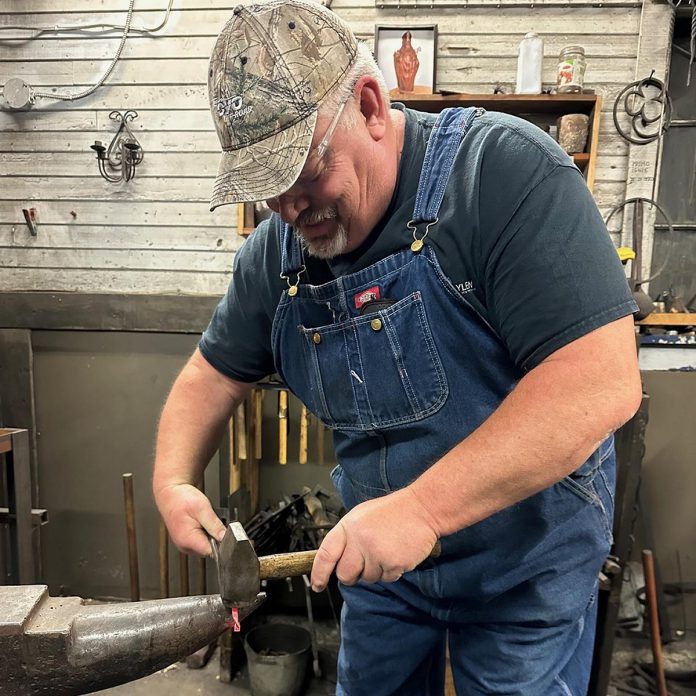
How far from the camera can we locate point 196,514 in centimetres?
123

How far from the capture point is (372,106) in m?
1.02

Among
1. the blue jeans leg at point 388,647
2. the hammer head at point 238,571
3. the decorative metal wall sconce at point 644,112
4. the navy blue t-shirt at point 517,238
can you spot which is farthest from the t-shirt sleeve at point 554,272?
the decorative metal wall sconce at point 644,112

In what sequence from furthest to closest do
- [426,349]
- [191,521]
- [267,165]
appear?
[191,521] → [426,349] → [267,165]

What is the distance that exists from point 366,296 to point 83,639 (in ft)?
2.55

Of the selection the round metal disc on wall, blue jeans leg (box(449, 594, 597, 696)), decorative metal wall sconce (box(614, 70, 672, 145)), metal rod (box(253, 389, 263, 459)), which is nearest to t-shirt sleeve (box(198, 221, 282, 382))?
blue jeans leg (box(449, 594, 597, 696))

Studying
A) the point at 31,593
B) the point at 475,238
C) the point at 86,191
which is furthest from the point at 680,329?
→ the point at 86,191

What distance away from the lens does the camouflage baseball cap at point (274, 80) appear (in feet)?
3.04

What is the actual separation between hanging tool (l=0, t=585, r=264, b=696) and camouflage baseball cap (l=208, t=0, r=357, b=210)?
0.75 m

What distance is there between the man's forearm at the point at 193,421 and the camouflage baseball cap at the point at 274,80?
0.60m

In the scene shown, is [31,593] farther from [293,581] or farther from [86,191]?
[86,191]

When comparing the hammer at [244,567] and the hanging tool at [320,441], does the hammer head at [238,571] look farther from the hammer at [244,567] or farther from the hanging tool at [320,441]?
the hanging tool at [320,441]

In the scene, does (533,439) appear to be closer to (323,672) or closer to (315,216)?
(315,216)

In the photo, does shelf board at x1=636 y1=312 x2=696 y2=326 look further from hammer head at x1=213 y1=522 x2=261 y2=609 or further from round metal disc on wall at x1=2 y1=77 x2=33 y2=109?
round metal disc on wall at x1=2 y1=77 x2=33 y2=109

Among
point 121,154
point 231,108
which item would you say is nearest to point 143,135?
point 121,154
